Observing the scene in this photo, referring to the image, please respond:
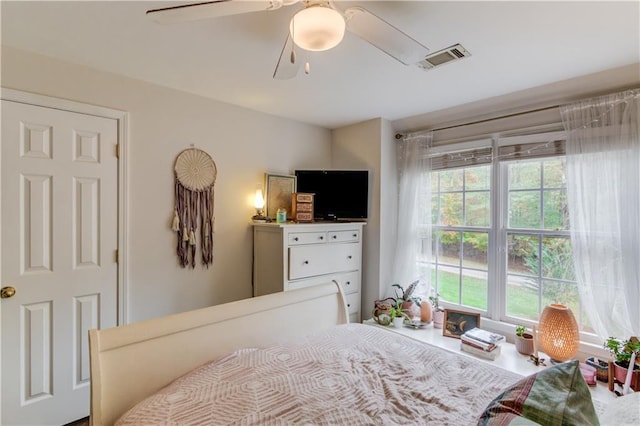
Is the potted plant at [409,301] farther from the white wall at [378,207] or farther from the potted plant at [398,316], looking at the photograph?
the white wall at [378,207]

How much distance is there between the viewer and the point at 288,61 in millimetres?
1541

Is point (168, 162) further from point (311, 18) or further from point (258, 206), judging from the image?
point (311, 18)

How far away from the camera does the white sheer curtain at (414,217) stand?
2.93 metres

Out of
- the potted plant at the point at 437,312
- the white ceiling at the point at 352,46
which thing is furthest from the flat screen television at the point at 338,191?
the potted plant at the point at 437,312

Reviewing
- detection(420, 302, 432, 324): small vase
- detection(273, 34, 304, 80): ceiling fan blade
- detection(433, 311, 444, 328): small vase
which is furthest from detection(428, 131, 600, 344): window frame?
detection(273, 34, 304, 80): ceiling fan blade

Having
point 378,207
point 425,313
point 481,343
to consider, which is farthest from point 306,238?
point 481,343

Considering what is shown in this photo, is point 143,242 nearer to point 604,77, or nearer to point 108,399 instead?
point 108,399

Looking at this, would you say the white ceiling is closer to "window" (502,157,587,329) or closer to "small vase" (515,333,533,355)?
"window" (502,157,587,329)

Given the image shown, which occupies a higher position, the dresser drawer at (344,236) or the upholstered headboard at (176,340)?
the dresser drawer at (344,236)

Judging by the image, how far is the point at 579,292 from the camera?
2.10 meters

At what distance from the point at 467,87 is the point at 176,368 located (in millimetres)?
2617

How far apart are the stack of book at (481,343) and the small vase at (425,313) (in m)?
0.45

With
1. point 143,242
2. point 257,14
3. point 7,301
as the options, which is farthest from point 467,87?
point 7,301

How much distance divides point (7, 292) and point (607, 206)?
384cm
